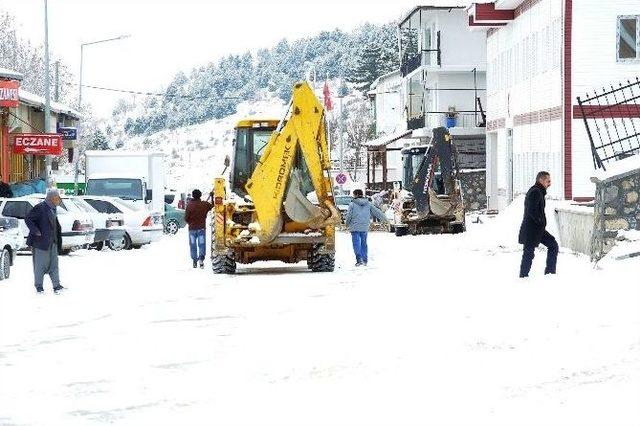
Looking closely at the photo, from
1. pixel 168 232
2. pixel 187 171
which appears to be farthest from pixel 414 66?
pixel 187 171

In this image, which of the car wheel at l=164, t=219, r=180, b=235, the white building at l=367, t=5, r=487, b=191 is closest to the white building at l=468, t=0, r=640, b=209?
the car wheel at l=164, t=219, r=180, b=235

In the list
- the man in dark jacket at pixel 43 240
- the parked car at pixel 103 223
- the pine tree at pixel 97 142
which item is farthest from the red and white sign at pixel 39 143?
the pine tree at pixel 97 142

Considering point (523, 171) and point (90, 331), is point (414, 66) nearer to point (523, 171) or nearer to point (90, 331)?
point (523, 171)

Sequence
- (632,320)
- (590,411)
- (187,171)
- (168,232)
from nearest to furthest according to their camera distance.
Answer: (590,411)
(632,320)
(168,232)
(187,171)

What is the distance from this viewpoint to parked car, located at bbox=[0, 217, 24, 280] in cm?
2362

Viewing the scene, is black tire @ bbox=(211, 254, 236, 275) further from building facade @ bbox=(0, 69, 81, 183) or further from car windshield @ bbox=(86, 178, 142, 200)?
building facade @ bbox=(0, 69, 81, 183)

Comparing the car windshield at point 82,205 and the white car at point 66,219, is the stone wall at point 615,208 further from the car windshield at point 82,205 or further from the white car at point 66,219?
the car windshield at point 82,205

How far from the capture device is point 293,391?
1037 cm

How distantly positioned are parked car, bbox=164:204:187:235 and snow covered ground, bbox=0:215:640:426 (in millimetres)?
29623

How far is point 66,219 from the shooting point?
32125 millimetres

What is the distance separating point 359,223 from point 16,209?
841 cm

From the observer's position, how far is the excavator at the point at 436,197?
140 ft

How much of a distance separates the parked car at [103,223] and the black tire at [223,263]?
10004 mm

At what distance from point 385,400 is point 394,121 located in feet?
286
